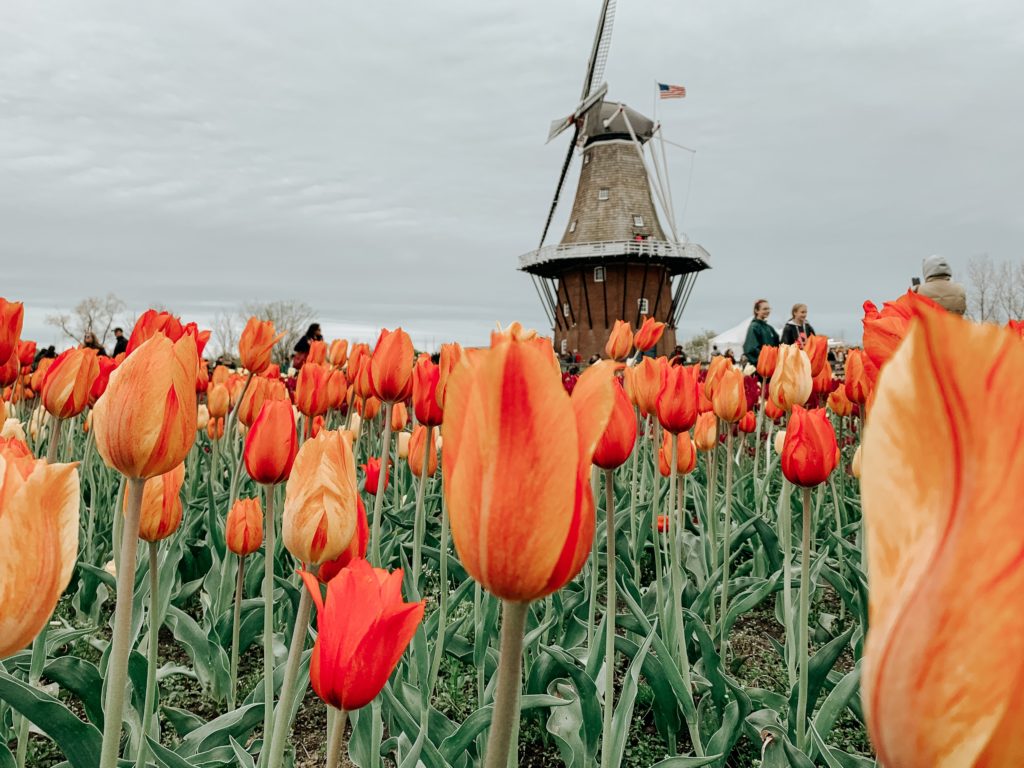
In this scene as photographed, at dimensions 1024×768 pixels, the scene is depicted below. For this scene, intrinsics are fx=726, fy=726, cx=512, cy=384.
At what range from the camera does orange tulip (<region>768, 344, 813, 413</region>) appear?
280 cm

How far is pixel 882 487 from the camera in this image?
0.36m

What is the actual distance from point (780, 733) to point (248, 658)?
221 centimetres

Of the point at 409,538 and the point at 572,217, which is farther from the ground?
the point at 572,217

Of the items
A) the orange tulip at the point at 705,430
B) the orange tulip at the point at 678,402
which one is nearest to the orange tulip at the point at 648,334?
the orange tulip at the point at 705,430

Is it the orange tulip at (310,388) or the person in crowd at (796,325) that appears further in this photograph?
the person in crowd at (796,325)

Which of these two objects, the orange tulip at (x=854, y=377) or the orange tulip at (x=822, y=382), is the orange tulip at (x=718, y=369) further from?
the orange tulip at (x=822, y=382)

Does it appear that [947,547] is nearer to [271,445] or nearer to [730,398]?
[271,445]

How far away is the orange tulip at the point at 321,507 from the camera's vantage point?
3.91 ft

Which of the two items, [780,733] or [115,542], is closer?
[780,733]

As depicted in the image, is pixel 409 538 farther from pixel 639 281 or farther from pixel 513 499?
pixel 639 281

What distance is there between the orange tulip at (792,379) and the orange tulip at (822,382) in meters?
0.73

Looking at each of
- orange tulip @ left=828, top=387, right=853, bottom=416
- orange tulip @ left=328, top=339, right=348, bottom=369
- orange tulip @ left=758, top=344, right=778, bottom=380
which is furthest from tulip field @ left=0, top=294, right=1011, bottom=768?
orange tulip @ left=328, top=339, right=348, bottom=369

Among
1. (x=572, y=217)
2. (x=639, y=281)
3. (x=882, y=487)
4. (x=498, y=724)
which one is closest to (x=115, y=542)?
(x=498, y=724)

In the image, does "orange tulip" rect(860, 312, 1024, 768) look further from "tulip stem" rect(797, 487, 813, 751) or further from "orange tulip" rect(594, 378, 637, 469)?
"tulip stem" rect(797, 487, 813, 751)
